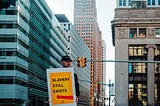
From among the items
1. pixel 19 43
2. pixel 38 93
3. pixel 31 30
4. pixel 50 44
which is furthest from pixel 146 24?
pixel 50 44

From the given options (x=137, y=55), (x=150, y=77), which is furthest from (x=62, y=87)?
(x=137, y=55)

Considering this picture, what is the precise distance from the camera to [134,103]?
7144cm

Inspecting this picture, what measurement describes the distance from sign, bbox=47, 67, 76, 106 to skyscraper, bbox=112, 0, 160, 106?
62881mm

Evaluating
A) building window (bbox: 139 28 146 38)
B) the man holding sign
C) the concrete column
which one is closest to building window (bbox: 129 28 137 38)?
building window (bbox: 139 28 146 38)

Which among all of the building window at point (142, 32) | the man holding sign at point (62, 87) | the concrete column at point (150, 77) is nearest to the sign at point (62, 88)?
the man holding sign at point (62, 87)

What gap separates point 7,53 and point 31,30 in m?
14.1

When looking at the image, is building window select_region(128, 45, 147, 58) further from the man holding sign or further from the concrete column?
the man holding sign

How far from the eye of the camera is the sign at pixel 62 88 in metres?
8.93

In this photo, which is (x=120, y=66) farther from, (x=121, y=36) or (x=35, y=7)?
(x=35, y=7)

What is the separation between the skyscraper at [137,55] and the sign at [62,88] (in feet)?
206

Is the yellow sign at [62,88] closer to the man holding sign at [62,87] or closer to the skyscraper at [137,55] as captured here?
the man holding sign at [62,87]

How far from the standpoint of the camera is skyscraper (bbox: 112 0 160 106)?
7175 cm

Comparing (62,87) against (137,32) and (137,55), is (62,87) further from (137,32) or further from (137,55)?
(137,32)

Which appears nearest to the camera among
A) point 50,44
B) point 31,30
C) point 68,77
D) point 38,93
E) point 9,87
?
point 68,77
